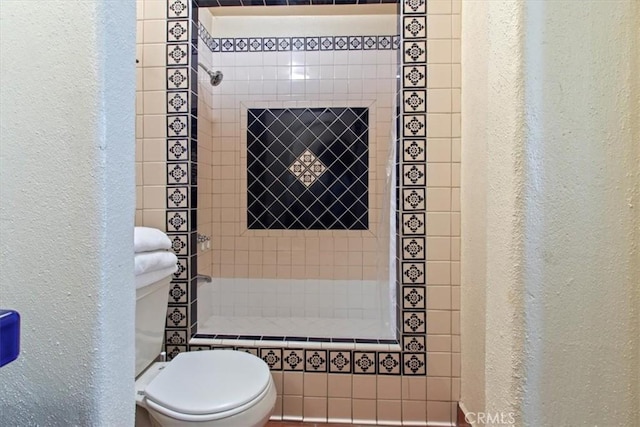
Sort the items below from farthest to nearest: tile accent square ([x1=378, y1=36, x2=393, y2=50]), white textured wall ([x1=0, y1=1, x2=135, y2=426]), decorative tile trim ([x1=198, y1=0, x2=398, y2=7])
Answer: tile accent square ([x1=378, y1=36, x2=393, y2=50])
decorative tile trim ([x1=198, y1=0, x2=398, y2=7])
white textured wall ([x1=0, y1=1, x2=135, y2=426])

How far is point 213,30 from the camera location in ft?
7.13

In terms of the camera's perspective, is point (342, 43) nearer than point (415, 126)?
No

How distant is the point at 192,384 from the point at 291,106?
163 cm

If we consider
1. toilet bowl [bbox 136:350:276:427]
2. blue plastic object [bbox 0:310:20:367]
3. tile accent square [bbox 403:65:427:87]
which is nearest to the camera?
blue plastic object [bbox 0:310:20:367]

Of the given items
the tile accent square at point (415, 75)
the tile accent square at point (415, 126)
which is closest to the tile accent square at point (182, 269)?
the tile accent square at point (415, 126)

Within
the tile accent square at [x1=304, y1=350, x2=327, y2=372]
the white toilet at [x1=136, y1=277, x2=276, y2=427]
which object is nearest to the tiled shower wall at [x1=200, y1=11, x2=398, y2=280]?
the tile accent square at [x1=304, y1=350, x2=327, y2=372]

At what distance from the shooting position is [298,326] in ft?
6.49

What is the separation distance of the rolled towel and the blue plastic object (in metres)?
0.71

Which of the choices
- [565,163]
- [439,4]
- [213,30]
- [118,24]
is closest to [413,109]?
[439,4]

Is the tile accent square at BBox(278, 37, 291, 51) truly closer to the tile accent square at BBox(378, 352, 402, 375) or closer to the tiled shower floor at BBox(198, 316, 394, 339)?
the tiled shower floor at BBox(198, 316, 394, 339)

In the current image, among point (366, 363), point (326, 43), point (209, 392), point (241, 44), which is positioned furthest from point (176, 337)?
point (326, 43)

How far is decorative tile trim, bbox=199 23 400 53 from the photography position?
7.15 ft

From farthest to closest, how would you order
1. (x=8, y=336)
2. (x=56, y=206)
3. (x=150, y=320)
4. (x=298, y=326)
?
(x=298, y=326) < (x=150, y=320) < (x=56, y=206) < (x=8, y=336)

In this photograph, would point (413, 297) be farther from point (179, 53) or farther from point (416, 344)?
point (179, 53)
